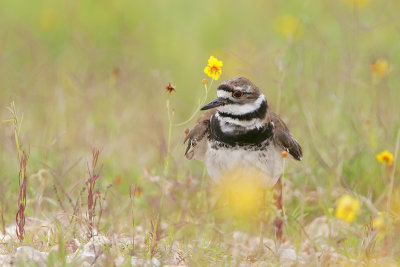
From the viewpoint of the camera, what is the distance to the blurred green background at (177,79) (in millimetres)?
6664

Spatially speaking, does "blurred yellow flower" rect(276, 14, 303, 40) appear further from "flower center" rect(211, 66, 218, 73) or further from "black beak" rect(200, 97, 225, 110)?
"flower center" rect(211, 66, 218, 73)

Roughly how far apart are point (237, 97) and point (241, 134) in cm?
29

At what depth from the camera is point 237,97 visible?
536 cm

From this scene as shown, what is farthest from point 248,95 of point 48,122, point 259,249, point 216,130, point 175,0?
point 175,0

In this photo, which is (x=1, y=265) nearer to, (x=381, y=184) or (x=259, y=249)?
(x=259, y=249)

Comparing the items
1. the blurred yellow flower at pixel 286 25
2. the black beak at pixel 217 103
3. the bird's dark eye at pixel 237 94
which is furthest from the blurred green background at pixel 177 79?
the black beak at pixel 217 103

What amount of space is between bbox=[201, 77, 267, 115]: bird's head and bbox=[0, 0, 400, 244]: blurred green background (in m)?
0.45

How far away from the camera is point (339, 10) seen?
35.7 ft

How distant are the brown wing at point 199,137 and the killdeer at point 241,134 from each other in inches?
10.1

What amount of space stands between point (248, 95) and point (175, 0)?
23.9ft

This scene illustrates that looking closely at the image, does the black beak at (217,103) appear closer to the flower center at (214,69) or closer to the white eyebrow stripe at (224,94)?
the white eyebrow stripe at (224,94)

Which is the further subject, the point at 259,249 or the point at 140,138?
the point at 140,138

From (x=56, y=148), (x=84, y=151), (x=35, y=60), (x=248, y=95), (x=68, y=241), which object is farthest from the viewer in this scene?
(x=35, y=60)

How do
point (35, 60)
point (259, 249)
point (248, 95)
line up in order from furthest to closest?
1. point (35, 60)
2. point (248, 95)
3. point (259, 249)
